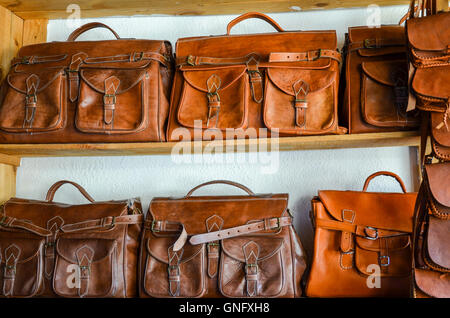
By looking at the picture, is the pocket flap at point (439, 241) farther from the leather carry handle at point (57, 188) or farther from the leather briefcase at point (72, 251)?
the leather carry handle at point (57, 188)

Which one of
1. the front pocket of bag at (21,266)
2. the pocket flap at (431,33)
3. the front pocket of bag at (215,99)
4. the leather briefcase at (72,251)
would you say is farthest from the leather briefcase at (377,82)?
the front pocket of bag at (21,266)

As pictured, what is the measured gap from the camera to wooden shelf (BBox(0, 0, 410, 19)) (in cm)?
159

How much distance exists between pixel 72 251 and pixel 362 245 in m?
0.94

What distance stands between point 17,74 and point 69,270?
29.2 inches

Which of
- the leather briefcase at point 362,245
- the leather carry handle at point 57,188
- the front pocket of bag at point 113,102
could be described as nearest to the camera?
the leather briefcase at point 362,245

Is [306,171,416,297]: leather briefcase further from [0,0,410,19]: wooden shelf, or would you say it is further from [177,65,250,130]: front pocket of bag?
[0,0,410,19]: wooden shelf

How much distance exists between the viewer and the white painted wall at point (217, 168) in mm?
1562

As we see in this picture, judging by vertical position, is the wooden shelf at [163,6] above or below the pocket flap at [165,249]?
above

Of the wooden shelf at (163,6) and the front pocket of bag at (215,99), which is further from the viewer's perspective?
the wooden shelf at (163,6)

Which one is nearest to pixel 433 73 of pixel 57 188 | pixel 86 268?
pixel 86 268

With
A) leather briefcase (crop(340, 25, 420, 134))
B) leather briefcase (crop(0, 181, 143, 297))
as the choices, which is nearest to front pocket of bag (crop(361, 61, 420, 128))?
leather briefcase (crop(340, 25, 420, 134))

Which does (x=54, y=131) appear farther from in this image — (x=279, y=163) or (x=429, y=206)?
(x=429, y=206)

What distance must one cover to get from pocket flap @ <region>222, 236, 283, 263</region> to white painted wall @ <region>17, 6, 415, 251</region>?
279 millimetres

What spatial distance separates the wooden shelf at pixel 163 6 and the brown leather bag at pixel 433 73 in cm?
43
